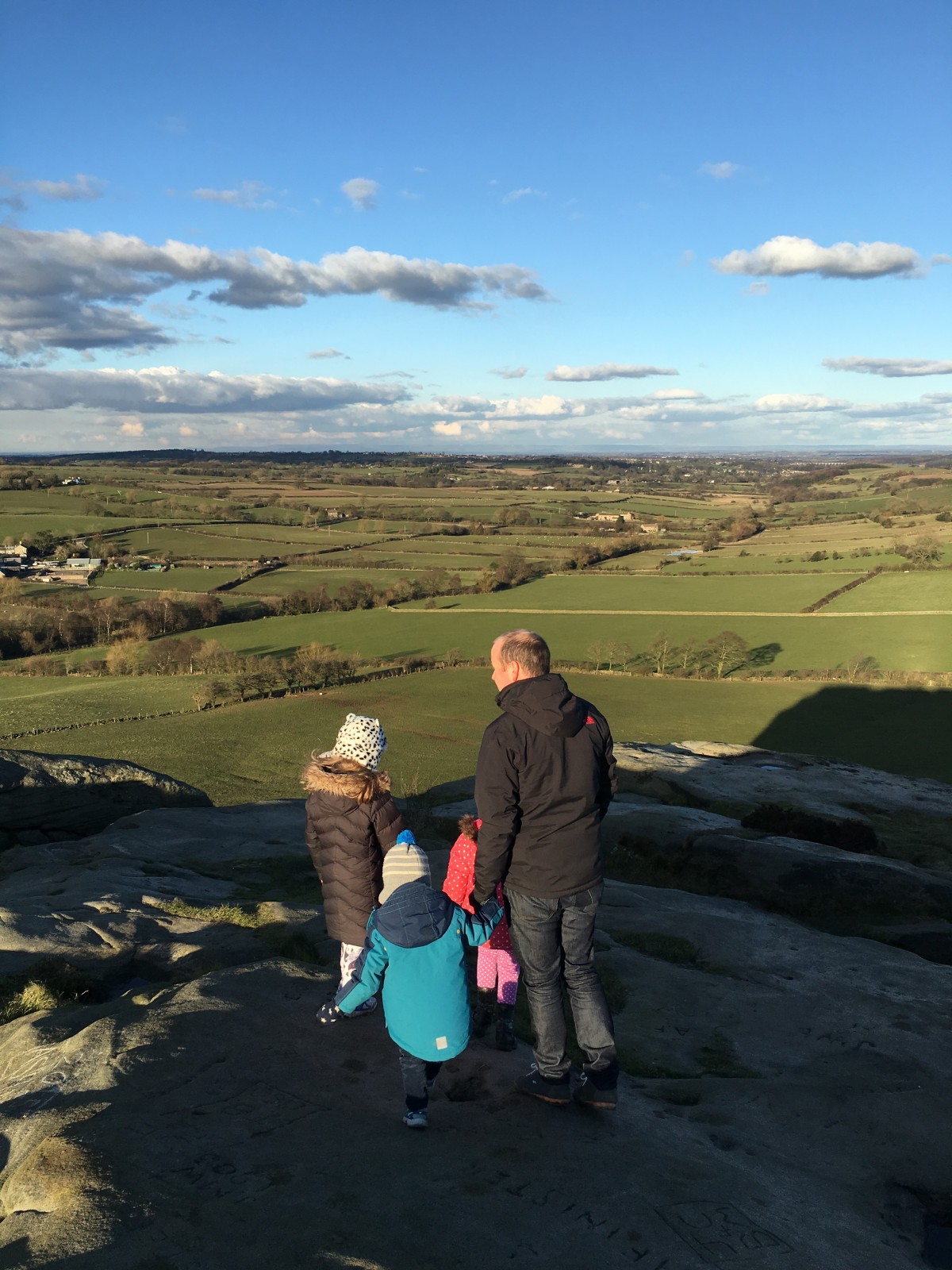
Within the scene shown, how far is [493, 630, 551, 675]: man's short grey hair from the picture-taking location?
594 cm

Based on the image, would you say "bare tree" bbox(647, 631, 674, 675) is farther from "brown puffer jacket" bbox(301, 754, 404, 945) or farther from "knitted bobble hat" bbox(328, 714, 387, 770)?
"knitted bobble hat" bbox(328, 714, 387, 770)

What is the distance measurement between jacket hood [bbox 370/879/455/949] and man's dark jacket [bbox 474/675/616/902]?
415mm

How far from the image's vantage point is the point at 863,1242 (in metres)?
4.82

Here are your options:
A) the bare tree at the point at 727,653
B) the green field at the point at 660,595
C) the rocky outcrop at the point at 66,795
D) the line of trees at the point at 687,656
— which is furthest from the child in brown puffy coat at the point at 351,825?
the green field at the point at 660,595

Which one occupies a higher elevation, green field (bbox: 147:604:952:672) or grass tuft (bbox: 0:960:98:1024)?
grass tuft (bbox: 0:960:98:1024)

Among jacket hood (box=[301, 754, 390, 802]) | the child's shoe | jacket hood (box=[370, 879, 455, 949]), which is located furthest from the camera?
the child's shoe

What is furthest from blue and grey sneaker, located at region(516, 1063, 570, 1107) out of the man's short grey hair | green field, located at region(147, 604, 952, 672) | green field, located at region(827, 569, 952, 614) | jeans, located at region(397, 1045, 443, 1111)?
green field, located at region(827, 569, 952, 614)

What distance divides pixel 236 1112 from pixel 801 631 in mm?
69861

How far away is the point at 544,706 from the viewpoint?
568 cm

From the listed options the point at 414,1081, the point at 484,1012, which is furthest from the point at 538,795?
the point at 484,1012

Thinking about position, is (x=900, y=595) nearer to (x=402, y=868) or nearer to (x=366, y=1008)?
(x=366, y=1008)

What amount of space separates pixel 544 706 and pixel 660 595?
79.2 metres

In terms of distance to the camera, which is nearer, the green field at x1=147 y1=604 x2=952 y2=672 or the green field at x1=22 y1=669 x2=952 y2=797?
the green field at x1=22 y1=669 x2=952 y2=797

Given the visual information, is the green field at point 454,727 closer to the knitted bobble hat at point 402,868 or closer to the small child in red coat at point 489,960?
the small child in red coat at point 489,960
